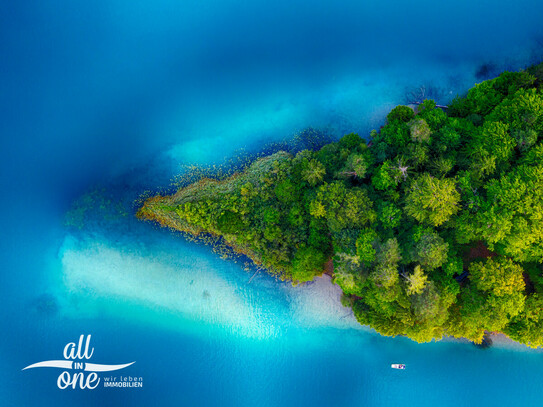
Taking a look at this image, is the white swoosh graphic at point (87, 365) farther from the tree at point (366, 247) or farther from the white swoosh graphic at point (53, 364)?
the tree at point (366, 247)

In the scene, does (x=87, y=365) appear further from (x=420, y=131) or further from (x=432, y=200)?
(x=420, y=131)

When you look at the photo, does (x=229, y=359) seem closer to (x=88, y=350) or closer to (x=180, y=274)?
(x=180, y=274)

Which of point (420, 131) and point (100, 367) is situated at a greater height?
point (420, 131)

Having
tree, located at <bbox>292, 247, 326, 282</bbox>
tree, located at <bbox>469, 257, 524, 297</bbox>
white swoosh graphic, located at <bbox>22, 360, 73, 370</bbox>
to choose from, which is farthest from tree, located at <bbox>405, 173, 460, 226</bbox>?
white swoosh graphic, located at <bbox>22, 360, 73, 370</bbox>

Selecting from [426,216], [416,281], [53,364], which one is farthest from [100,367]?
[426,216]

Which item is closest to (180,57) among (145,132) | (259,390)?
(145,132)

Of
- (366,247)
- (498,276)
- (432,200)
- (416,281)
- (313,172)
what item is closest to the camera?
(432,200)
